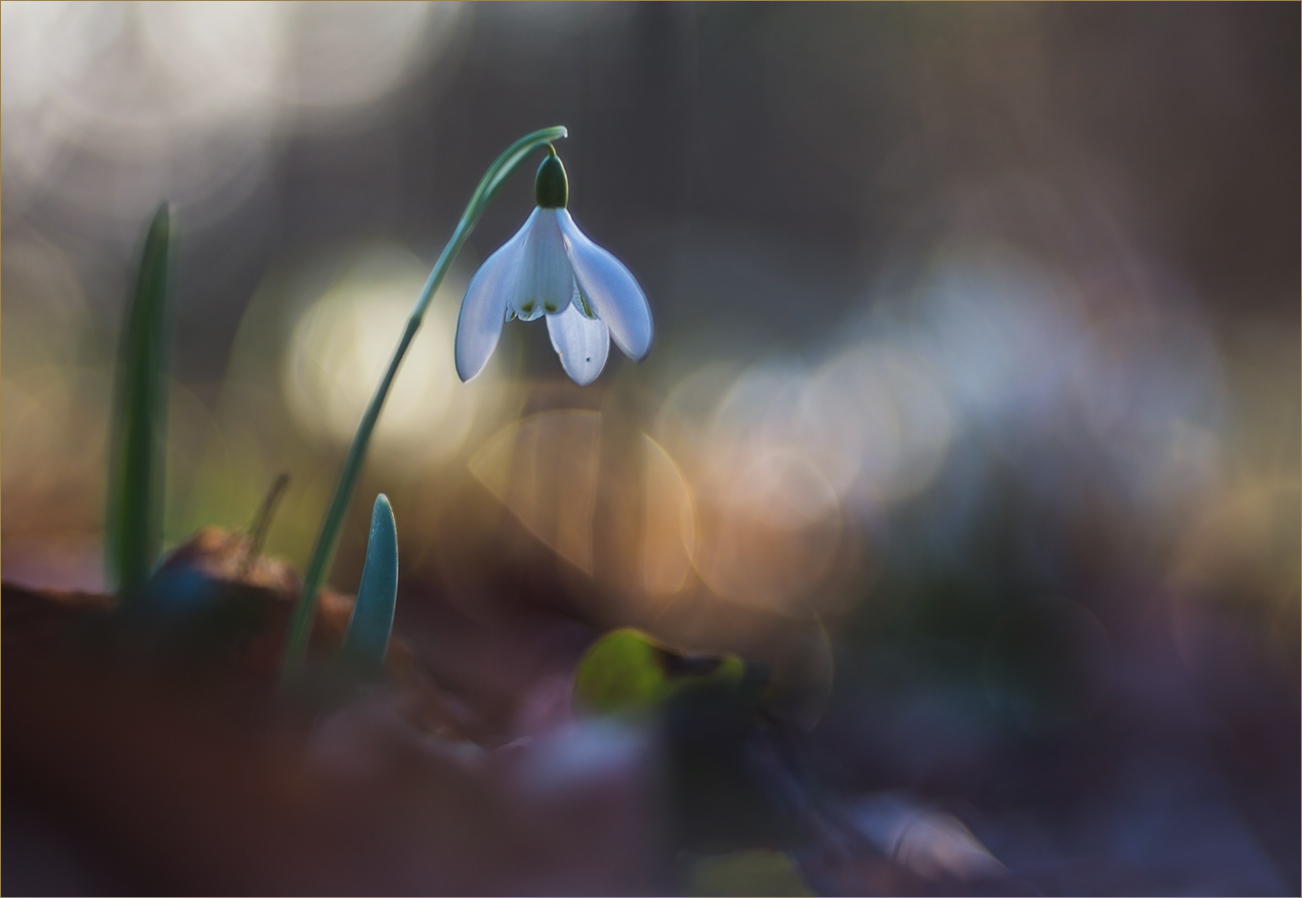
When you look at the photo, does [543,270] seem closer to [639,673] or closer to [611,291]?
[611,291]

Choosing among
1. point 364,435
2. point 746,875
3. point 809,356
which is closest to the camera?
point 746,875

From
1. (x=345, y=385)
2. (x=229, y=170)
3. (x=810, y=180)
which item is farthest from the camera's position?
(x=229, y=170)

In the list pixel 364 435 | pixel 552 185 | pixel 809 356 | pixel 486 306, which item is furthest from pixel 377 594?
pixel 809 356

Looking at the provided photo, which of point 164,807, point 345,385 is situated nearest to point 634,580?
point 164,807

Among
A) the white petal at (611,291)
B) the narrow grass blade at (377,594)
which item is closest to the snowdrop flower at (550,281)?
the white petal at (611,291)

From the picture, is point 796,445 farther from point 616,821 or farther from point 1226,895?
point 616,821

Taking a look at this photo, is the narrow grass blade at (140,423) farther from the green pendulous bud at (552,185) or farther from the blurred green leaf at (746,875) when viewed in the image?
the blurred green leaf at (746,875)
